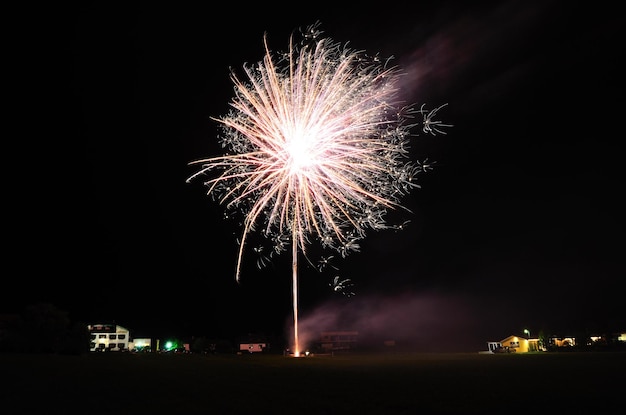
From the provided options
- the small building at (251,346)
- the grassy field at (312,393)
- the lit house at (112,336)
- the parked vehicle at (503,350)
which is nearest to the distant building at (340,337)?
the small building at (251,346)

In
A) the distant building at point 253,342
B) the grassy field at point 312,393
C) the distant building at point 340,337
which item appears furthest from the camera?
the distant building at point 253,342

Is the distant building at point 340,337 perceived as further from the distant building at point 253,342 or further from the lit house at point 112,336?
the lit house at point 112,336

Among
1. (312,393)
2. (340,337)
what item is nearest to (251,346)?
(340,337)

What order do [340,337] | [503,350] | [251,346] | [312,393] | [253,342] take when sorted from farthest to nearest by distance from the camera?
1. [253,342]
2. [251,346]
3. [340,337]
4. [503,350]
5. [312,393]

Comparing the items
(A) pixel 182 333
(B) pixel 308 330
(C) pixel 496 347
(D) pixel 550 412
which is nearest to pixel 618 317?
(C) pixel 496 347

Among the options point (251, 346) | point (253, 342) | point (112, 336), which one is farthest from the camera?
point (253, 342)

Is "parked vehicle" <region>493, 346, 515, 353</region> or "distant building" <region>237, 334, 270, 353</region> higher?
"distant building" <region>237, 334, 270, 353</region>

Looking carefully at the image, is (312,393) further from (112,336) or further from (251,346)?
(112,336)

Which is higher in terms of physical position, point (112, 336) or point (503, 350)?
point (112, 336)

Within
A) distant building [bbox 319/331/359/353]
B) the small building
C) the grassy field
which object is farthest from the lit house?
the grassy field

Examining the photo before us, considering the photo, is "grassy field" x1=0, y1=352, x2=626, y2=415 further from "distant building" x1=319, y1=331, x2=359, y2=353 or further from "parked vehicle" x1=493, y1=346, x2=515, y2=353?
"distant building" x1=319, y1=331, x2=359, y2=353

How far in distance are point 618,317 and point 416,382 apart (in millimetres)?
62829

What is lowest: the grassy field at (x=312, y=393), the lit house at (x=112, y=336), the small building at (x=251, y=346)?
the grassy field at (x=312, y=393)

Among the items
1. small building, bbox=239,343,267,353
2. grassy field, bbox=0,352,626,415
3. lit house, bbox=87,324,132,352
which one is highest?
lit house, bbox=87,324,132,352
